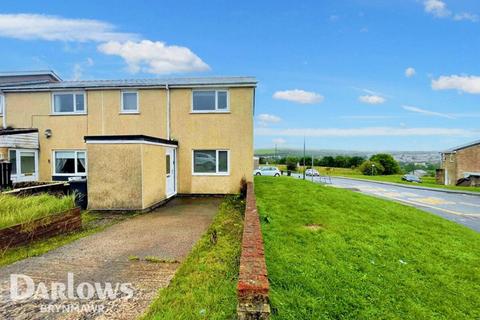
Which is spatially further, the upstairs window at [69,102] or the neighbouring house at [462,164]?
the neighbouring house at [462,164]

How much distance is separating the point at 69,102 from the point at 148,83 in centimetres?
441

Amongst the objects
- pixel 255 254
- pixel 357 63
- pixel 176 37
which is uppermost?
pixel 176 37

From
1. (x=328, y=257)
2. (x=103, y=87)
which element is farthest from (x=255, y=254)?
(x=103, y=87)

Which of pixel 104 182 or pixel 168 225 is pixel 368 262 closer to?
pixel 168 225

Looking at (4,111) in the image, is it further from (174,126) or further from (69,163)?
(174,126)

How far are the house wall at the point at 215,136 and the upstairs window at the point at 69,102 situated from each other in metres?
4.86

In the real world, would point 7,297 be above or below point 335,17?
below

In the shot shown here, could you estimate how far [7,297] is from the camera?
12.5ft

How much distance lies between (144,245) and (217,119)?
868cm

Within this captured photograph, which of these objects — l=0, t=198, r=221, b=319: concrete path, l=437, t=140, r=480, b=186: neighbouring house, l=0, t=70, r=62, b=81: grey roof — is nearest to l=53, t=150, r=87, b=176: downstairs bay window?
l=0, t=70, r=62, b=81: grey roof

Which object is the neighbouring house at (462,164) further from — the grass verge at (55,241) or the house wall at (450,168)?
the grass verge at (55,241)

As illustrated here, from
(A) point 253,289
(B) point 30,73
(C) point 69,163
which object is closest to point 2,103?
(B) point 30,73

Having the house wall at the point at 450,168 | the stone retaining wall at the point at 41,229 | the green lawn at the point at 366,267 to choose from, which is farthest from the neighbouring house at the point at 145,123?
the house wall at the point at 450,168

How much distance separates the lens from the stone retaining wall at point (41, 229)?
18.7 feet
